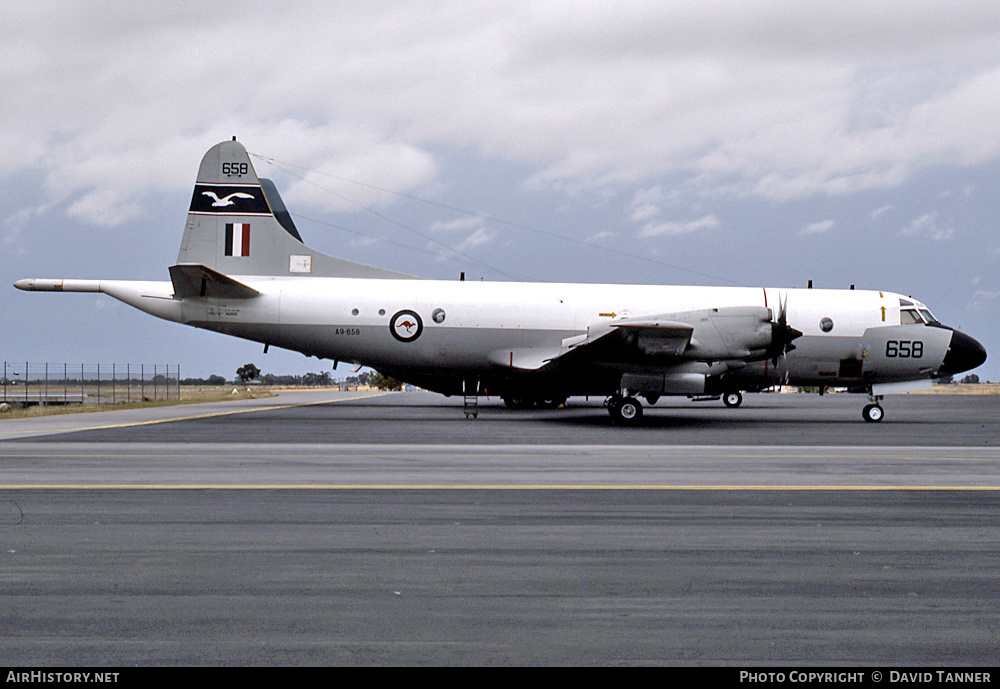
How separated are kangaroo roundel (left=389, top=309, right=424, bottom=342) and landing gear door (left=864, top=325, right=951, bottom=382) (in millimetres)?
14060

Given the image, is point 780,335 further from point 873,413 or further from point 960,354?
point 960,354

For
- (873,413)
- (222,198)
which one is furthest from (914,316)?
(222,198)

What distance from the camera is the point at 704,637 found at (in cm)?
446

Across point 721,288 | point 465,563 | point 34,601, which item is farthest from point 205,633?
point 721,288

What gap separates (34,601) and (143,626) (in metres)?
0.99

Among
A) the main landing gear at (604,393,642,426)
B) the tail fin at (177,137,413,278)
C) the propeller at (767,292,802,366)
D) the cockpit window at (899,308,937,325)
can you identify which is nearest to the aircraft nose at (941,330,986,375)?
the cockpit window at (899,308,937,325)

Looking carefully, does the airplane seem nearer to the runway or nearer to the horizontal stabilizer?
the horizontal stabilizer

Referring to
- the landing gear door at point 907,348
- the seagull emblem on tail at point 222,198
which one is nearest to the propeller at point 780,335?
the landing gear door at point 907,348

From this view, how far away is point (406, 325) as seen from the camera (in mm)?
25906

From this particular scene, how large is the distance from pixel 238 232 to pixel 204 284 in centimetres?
272

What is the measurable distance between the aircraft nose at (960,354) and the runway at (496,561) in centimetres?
1427

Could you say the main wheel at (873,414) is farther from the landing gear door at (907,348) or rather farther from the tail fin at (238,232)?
the tail fin at (238,232)

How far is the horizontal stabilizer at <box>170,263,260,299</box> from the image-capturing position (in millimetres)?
24750
